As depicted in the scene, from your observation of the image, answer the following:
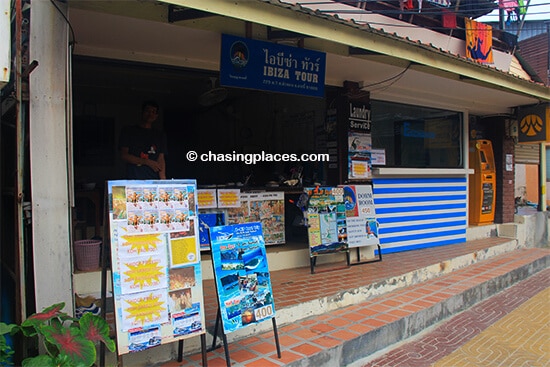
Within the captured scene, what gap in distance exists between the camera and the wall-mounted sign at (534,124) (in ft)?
27.7

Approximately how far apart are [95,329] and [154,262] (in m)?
0.57

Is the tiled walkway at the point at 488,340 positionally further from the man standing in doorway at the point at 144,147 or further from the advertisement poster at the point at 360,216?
the man standing in doorway at the point at 144,147

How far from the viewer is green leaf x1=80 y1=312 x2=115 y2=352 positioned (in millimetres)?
2695

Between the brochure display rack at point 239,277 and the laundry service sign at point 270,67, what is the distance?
2003 millimetres

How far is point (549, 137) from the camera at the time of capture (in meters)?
8.41

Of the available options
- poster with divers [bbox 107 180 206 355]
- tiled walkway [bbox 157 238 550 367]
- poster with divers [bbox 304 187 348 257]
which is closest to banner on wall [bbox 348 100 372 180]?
poster with divers [bbox 304 187 348 257]

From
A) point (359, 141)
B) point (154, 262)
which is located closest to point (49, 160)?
point (154, 262)

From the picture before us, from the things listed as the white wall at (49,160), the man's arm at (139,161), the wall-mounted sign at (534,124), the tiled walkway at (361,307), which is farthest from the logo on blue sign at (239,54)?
the wall-mounted sign at (534,124)

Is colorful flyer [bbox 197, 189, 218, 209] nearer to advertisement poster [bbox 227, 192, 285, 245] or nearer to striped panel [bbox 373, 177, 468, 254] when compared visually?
advertisement poster [bbox 227, 192, 285, 245]

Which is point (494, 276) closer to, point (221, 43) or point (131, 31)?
point (221, 43)

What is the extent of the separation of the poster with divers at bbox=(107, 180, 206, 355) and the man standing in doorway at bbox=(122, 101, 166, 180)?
1.90 meters

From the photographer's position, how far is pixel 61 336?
8.52 feet

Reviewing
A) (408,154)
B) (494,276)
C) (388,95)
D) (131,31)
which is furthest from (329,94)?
(494,276)

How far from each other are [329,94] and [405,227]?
9.21 ft
